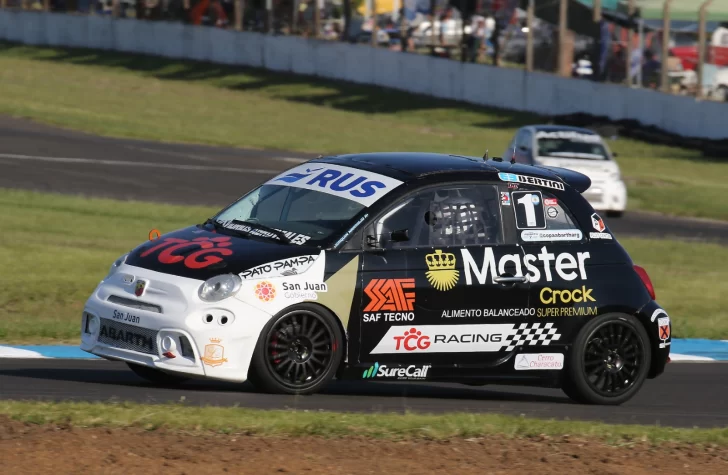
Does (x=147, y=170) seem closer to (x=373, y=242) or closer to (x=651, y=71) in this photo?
(x=651, y=71)

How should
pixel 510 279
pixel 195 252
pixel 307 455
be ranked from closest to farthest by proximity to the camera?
1. pixel 307 455
2. pixel 195 252
3. pixel 510 279

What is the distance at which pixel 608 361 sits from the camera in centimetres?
930

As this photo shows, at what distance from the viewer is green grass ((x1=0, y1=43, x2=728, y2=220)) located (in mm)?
32312

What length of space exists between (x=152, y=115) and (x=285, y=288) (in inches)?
1296

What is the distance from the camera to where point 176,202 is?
2355 centimetres

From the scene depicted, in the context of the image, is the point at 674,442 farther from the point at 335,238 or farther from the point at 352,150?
the point at 352,150

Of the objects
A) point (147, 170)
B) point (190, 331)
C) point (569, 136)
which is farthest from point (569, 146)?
point (190, 331)

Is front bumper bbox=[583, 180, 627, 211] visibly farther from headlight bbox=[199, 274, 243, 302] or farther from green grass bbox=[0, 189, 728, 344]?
headlight bbox=[199, 274, 243, 302]

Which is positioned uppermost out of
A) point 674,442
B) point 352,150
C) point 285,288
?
point 285,288

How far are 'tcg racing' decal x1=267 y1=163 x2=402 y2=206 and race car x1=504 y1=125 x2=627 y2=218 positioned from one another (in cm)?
1517

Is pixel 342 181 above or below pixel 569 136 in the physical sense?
above

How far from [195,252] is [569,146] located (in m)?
17.5

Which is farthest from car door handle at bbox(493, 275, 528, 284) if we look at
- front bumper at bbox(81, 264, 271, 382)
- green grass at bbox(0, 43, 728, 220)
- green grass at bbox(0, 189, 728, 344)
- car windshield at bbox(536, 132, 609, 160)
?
green grass at bbox(0, 43, 728, 220)

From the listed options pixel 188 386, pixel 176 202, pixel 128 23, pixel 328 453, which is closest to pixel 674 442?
pixel 328 453
